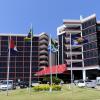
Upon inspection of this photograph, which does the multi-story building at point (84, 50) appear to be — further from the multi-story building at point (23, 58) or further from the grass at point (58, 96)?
the grass at point (58, 96)

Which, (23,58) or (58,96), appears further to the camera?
(23,58)

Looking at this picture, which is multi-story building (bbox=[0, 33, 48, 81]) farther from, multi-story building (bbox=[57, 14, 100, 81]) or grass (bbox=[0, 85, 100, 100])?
grass (bbox=[0, 85, 100, 100])

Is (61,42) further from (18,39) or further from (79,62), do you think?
(18,39)

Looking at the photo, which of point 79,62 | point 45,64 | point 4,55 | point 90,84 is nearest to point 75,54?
point 79,62

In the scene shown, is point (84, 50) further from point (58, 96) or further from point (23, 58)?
point (58, 96)

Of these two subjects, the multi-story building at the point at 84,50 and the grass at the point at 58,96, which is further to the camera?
the multi-story building at the point at 84,50


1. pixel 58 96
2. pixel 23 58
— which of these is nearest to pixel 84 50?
pixel 23 58

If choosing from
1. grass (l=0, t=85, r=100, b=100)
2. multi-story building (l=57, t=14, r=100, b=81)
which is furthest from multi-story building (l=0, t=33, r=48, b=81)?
grass (l=0, t=85, r=100, b=100)

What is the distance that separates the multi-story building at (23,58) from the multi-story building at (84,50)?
26.5m

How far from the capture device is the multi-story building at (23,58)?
160 meters

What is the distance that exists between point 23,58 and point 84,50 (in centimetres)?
4063

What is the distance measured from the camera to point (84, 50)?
128 meters

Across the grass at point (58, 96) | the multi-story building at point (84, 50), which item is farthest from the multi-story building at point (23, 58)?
the grass at point (58, 96)

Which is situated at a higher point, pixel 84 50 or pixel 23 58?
pixel 84 50
